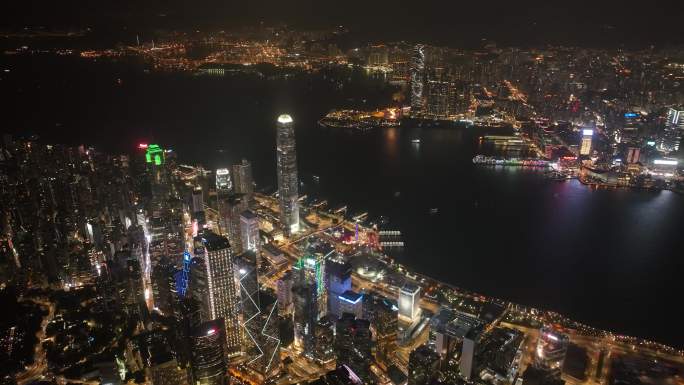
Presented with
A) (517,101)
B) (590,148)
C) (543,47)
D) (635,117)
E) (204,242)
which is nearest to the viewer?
(204,242)

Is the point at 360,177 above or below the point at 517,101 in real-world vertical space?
below

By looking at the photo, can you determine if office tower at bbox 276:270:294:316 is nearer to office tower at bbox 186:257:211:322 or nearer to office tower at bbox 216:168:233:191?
office tower at bbox 186:257:211:322

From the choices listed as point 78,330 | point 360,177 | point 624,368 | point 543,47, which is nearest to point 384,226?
point 360,177

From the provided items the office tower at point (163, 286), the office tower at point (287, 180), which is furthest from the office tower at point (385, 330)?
the office tower at point (287, 180)

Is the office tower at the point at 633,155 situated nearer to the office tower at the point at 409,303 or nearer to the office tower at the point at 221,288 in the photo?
the office tower at the point at 409,303

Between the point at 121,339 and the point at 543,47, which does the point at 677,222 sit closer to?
the point at 121,339

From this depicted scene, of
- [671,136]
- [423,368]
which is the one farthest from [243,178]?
[671,136]

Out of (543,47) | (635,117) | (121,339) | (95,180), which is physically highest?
(543,47)
